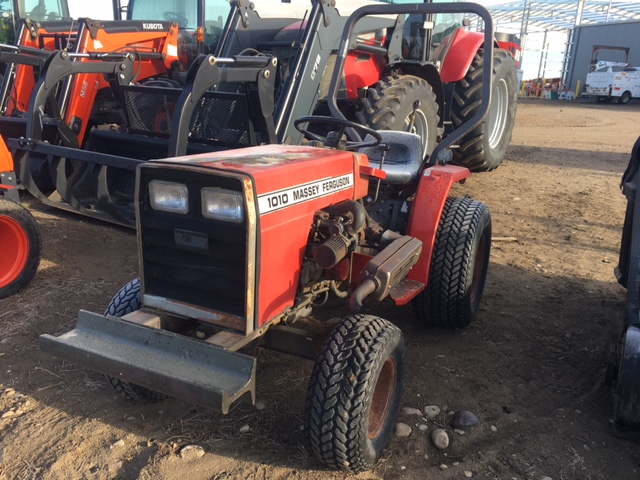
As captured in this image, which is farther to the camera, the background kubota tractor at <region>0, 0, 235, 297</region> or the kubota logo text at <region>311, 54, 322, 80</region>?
the kubota logo text at <region>311, 54, 322, 80</region>

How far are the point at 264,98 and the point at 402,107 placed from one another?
112cm

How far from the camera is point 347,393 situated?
2184 millimetres

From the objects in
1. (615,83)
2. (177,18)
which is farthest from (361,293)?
(615,83)

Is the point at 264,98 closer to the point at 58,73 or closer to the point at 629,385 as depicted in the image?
the point at 58,73

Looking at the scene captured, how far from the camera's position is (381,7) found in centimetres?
363

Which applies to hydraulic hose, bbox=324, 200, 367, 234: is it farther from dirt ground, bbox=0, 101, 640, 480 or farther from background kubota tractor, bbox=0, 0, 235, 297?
background kubota tractor, bbox=0, 0, 235, 297

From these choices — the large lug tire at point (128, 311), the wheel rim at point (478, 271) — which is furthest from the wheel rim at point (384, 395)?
the wheel rim at point (478, 271)

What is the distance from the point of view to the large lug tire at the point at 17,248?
3.92m

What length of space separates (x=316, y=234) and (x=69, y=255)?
294 centimetres

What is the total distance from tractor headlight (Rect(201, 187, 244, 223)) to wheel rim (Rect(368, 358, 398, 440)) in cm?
94

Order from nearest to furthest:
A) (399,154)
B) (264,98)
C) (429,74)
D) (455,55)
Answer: (399,154) → (264,98) → (429,74) → (455,55)

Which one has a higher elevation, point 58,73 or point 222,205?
point 58,73

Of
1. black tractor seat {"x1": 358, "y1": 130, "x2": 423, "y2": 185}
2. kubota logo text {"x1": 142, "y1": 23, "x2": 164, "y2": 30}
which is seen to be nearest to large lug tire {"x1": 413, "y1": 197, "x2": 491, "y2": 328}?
black tractor seat {"x1": 358, "y1": 130, "x2": 423, "y2": 185}

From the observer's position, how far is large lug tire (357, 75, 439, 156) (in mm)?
4543
